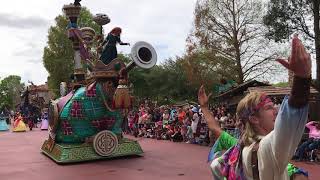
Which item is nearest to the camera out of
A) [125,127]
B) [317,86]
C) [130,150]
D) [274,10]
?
[130,150]

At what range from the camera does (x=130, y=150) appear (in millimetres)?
12023

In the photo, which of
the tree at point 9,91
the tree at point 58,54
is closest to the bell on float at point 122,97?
the tree at point 58,54

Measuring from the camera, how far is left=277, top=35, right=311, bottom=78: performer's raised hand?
1903mm

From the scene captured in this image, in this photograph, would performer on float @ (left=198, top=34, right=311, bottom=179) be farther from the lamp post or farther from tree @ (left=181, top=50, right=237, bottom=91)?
tree @ (left=181, top=50, right=237, bottom=91)

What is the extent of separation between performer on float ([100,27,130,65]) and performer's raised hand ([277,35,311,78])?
31.6 feet

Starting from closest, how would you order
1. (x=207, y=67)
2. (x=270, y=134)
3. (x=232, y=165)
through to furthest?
1. (x=270, y=134)
2. (x=232, y=165)
3. (x=207, y=67)

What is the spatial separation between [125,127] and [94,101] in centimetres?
1031

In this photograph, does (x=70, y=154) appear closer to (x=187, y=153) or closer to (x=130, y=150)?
(x=130, y=150)

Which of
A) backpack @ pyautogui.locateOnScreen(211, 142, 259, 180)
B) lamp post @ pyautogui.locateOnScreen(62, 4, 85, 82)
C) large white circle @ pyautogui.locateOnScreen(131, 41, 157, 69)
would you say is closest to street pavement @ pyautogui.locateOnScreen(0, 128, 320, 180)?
large white circle @ pyautogui.locateOnScreen(131, 41, 157, 69)

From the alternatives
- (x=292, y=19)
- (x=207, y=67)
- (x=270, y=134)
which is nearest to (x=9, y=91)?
(x=207, y=67)

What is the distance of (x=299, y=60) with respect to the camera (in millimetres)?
1919

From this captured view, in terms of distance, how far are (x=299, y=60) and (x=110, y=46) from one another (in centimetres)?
974

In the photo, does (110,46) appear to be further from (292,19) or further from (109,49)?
(292,19)

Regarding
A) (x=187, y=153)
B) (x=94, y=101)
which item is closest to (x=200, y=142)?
(x=187, y=153)
